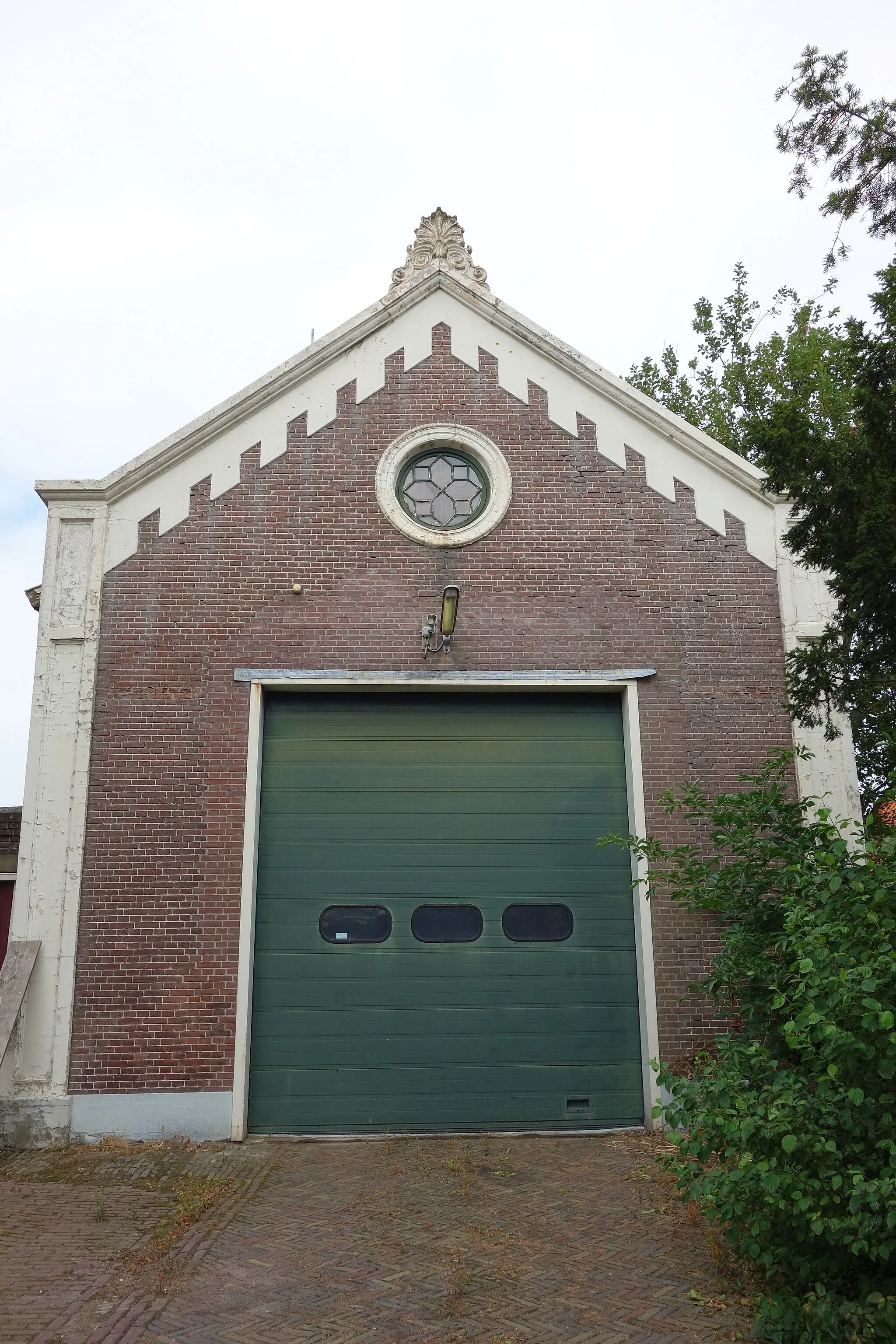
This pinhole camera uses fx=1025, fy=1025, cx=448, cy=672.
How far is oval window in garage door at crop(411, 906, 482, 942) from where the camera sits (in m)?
9.54

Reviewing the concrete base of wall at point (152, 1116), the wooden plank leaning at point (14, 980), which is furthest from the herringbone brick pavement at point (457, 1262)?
the wooden plank leaning at point (14, 980)

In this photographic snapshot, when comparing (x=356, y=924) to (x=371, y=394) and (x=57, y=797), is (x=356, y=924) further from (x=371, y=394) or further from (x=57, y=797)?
A: (x=371, y=394)

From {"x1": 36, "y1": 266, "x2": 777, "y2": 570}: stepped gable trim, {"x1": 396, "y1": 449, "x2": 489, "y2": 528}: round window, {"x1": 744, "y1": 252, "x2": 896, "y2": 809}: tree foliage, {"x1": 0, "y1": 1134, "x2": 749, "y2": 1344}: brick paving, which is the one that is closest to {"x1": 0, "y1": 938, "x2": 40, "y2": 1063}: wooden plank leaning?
{"x1": 0, "y1": 1134, "x2": 749, "y2": 1344}: brick paving

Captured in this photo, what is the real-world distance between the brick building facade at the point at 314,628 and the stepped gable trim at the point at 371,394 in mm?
26

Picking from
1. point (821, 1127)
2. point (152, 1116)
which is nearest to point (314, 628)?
point (152, 1116)

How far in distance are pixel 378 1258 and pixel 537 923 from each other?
4.00 metres

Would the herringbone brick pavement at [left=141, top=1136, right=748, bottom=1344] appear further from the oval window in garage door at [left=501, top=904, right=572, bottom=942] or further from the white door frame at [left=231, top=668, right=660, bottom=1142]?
the oval window in garage door at [left=501, top=904, right=572, bottom=942]

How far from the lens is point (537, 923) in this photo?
9.62 meters

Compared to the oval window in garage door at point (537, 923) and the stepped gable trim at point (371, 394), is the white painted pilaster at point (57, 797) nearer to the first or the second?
the stepped gable trim at point (371, 394)

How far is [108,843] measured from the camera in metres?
9.26

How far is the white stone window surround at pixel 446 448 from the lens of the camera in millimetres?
10180

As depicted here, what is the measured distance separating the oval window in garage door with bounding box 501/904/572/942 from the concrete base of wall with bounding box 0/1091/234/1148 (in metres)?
2.87

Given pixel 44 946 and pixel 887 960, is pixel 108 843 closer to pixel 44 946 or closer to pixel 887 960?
pixel 44 946

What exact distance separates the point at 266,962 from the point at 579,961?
2.89 metres
